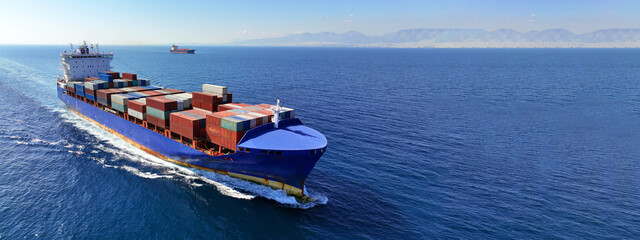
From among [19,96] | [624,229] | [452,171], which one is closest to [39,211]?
[452,171]

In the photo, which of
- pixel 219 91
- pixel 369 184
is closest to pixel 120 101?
pixel 219 91

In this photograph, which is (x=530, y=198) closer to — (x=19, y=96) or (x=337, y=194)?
(x=337, y=194)

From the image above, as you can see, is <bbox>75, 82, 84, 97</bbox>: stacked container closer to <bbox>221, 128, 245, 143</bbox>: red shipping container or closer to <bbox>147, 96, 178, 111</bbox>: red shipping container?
<bbox>147, 96, 178, 111</bbox>: red shipping container

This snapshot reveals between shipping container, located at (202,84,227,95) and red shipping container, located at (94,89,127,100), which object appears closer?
shipping container, located at (202,84,227,95)

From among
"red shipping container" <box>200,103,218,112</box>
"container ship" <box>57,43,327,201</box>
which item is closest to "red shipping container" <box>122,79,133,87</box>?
"container ship" <box>57,43,327,201</box>

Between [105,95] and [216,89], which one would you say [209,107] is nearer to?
[216,89]

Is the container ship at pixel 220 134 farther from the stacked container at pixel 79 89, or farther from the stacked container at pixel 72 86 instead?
the stacked container at pixel 72 86
